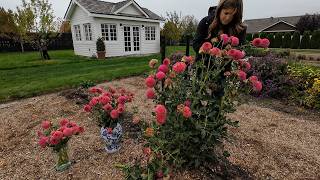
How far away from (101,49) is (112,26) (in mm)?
1946

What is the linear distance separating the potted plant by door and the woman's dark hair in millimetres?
11817

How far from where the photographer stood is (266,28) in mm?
42875

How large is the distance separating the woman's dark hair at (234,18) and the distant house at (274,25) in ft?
142

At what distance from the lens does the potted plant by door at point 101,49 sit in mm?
13305

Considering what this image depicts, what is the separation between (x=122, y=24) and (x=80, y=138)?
41.0 ft

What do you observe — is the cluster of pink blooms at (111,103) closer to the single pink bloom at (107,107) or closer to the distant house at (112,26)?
the single pink bloom at (107,107)

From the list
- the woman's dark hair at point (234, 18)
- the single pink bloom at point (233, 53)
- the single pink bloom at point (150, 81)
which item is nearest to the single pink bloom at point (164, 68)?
the single pink bloom at point (150, 81)

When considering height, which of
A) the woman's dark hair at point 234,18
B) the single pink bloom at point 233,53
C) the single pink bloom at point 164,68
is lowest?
the single pink bloom at point 164,68

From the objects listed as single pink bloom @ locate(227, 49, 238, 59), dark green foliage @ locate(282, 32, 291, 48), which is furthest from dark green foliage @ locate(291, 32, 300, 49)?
single pink bloom @ locate(227, 49, 238, 59)

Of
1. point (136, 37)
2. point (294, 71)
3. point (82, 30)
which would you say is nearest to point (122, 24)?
point (136, 37)

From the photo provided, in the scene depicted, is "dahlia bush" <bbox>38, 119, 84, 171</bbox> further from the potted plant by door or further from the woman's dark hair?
the potted plant by door

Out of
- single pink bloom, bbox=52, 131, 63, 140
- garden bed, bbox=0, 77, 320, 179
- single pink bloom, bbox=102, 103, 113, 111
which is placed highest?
single pink bloom, bbox=102, 103, 113, 111

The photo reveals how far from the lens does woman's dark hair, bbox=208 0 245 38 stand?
2.11 m

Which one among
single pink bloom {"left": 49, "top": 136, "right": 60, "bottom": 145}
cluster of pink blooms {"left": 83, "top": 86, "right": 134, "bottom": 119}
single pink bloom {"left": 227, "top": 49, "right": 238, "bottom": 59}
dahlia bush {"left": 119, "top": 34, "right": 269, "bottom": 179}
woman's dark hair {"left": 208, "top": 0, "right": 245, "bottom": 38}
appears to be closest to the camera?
single pink bloom {"left": 227, "top": 49, "right": 238, "bottom": 59}
